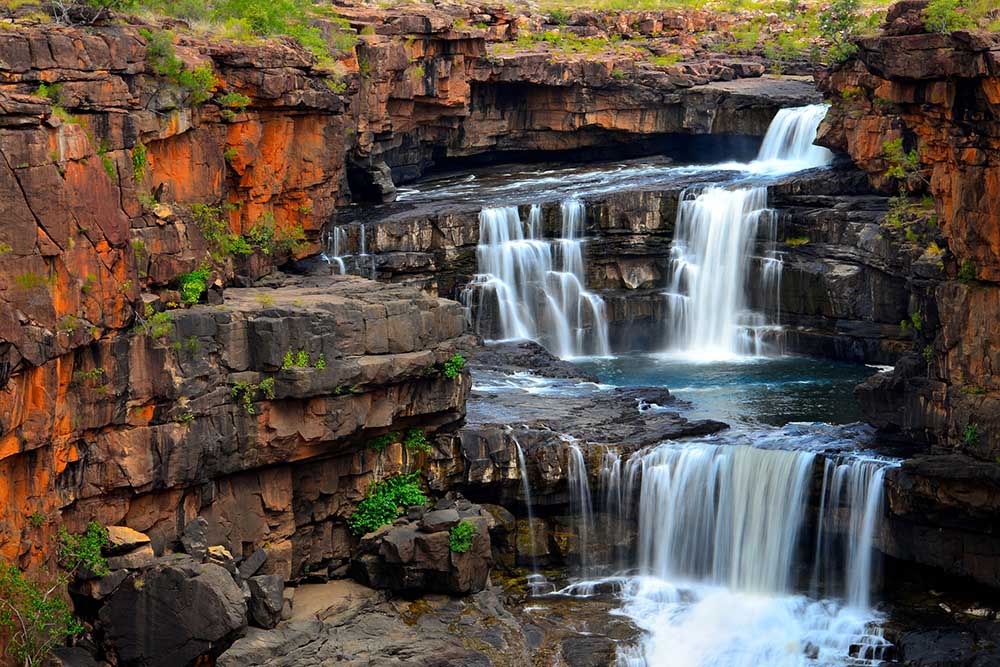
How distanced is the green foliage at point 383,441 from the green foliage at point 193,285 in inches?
180

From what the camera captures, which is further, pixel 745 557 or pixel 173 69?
pixel 745 557

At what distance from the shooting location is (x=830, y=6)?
6438cm

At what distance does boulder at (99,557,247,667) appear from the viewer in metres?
24.7

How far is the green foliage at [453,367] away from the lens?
29750 millimetres

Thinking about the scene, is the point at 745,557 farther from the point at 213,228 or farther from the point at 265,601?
the point at 213,228

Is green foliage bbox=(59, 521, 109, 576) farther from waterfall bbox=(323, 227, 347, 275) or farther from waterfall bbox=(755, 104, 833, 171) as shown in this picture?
waterfall bbox=(755, 104, 833, 171)

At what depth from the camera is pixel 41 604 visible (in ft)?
77.6

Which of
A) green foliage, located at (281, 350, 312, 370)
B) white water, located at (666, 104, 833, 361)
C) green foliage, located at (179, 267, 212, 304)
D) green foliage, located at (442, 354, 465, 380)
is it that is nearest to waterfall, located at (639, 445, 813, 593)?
green foliage, located at (442, 354, 465, 380)

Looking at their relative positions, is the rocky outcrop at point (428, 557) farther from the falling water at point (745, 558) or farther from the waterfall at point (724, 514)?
the waterfall at point (724, 514)

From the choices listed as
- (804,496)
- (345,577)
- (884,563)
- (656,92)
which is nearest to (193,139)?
(345,577)

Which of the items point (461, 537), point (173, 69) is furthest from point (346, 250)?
point (461, 537)

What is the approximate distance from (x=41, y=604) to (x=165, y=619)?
2107mm

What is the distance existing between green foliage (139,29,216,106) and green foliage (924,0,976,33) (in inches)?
581

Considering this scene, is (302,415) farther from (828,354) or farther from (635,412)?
(828,354)
